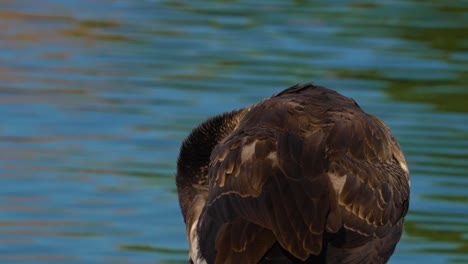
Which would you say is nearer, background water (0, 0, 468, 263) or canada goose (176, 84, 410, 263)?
canada goose (176, 84, 410, 263)

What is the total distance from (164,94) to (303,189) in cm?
837

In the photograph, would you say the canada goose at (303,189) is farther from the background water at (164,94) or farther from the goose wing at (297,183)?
the background water at (164,94)

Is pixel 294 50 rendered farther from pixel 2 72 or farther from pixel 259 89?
pixel 2 72

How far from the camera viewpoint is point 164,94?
16188 mm

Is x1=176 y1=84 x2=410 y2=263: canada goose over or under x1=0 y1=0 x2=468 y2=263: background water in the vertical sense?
over

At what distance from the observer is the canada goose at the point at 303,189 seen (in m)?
7.79

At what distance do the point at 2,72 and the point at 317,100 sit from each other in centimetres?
840

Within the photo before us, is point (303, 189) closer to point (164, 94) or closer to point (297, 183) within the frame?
point (297, 183)

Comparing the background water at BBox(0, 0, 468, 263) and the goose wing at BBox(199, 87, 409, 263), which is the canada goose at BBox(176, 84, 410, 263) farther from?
the background water at BBox(0, 0, 468, 263)

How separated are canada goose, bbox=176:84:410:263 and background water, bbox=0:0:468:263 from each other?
327cm

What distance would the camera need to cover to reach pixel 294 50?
1845 centimetres

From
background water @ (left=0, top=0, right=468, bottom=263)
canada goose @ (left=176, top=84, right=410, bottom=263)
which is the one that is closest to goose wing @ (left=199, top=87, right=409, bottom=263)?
canada goose @ (left=176, top=84, right=410, bottom=263)

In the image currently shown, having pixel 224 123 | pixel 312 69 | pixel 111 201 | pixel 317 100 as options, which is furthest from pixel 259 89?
pixel 317 100

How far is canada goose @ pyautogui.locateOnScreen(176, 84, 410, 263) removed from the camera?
25.5 feet
